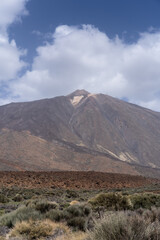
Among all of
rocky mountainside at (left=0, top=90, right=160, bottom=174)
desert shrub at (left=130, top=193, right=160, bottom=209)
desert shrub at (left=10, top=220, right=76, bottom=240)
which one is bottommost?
desert shrub at (left=10, top=220, right=76, bottom=240)

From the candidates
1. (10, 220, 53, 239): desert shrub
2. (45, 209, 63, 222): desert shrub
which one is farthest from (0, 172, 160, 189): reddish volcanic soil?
(10, 220, 53, 239): desert shrub

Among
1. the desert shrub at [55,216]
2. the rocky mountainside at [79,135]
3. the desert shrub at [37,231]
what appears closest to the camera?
the desert shrub at [37,231]

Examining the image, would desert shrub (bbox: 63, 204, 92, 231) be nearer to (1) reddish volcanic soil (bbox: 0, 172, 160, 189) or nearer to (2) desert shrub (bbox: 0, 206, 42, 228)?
(2) desert shrub (bbox: 0, 206, 42, 228)

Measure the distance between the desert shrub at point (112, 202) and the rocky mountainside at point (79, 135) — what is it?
48.1m

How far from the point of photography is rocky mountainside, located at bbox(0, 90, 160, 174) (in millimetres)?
84375

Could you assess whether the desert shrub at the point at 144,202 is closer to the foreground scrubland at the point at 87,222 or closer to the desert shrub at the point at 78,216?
the foreground scrubland at the point at 87,222

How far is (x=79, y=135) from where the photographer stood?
455 feet

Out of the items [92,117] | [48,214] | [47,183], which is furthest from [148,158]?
[48,214]

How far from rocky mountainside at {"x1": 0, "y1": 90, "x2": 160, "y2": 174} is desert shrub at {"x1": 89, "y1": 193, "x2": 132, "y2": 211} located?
48079 millimetres

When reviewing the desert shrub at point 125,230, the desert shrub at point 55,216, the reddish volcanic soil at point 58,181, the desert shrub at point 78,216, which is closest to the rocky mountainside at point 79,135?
the reddish volcanic soil at point 58,181

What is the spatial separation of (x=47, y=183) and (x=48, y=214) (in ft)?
88.0

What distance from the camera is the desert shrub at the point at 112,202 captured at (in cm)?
1314

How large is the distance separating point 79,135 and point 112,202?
410 ft

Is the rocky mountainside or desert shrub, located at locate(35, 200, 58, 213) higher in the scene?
the rocky mountainside
